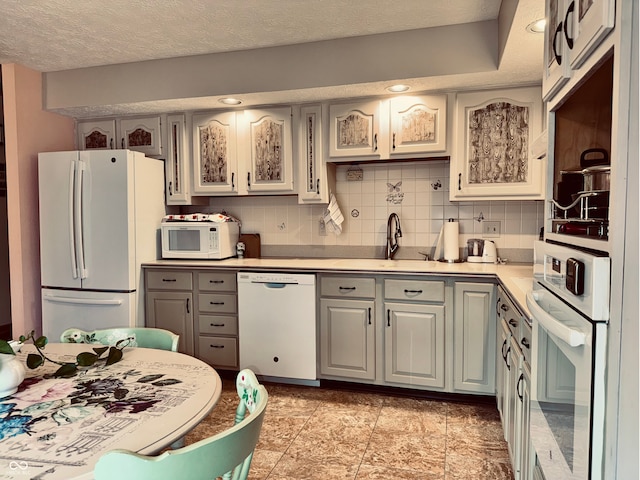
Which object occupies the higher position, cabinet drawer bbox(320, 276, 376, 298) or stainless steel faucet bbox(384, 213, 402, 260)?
stainless steel faucet bbox(384, 213, 402, 260)

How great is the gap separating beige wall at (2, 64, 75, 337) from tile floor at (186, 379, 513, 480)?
1.83 m

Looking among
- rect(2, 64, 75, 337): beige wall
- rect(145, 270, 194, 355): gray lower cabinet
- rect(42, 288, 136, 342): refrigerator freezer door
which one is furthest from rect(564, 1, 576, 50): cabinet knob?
rect(2, 64, 75, 337): beige wall

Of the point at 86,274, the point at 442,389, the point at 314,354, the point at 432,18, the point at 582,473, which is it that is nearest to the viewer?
the point at 582,473

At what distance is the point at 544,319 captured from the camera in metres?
1.17

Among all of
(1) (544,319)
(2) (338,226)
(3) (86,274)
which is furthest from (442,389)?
(3) (86,274)

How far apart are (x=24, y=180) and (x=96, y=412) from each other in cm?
305

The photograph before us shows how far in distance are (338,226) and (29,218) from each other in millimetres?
2450

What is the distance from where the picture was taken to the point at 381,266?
3074 mm

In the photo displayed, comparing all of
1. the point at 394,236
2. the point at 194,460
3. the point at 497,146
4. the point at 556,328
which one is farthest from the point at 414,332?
the point at 194,460

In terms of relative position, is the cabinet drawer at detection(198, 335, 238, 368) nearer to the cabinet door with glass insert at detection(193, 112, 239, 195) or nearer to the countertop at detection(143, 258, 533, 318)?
the countertop at detection(143, 258, 533, 318)

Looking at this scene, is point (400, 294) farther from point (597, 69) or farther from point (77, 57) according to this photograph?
point (77, 57)

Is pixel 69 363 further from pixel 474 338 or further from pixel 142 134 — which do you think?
pixel 142 134

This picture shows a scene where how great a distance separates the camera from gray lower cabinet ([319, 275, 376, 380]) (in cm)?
302

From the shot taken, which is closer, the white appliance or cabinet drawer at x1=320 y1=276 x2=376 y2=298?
cabinet drawer at x1=320 y1=276 x2=376 y2=298
